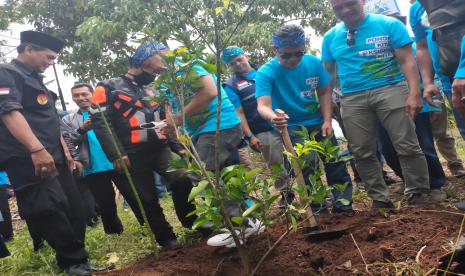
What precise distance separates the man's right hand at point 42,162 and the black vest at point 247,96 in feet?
6.04

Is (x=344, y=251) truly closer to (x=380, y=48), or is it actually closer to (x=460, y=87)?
(x=460, y=87)

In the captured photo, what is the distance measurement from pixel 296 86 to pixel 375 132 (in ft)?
2.28

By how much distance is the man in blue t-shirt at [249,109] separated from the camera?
3668 mm

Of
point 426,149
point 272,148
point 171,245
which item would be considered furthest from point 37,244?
point 426,149

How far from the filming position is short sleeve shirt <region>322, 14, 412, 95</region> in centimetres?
289

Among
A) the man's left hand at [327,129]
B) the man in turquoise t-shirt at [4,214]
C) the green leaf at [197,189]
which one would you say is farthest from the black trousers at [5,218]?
the green leaf at [197,189]

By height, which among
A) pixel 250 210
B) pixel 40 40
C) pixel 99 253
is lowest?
pixel 99 253

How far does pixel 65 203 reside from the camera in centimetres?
276

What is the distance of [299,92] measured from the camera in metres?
3.33

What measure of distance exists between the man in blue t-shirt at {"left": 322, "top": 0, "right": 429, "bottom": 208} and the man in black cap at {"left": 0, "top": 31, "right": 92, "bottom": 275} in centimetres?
207

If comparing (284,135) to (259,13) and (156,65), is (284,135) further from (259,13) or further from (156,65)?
(259,13)

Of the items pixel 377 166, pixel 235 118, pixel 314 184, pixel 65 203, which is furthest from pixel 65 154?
pixel 377 166

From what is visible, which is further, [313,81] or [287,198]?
[313,81]

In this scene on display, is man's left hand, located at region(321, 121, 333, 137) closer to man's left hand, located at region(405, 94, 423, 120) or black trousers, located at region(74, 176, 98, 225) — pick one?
man's left hand, located at region(405, 94, 423, 120)
